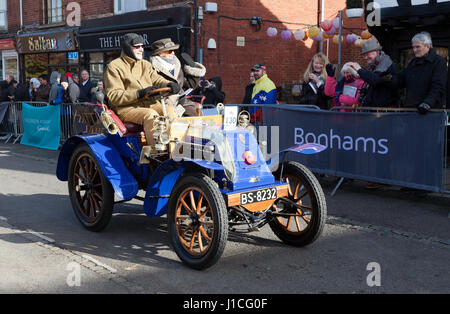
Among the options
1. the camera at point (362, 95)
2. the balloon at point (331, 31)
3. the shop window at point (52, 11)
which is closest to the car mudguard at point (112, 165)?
the camera at point (362, 95)

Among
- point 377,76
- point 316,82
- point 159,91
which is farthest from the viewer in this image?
point 316,82

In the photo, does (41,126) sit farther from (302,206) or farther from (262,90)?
(302,206)

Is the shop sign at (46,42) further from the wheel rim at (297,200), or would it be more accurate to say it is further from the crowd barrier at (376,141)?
the wheel rim at (297,200)

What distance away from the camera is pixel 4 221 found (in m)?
5.98

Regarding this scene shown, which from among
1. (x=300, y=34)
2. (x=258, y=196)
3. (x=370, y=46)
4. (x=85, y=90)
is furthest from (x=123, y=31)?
(x=258, y=196)

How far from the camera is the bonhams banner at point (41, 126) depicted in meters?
12.4

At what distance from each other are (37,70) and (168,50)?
17966 mm

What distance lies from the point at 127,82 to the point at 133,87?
0.09 m

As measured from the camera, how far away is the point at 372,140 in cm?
693

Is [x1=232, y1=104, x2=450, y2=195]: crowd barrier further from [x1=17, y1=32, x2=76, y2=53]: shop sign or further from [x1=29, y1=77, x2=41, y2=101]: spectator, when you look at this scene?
[x1=17, y1=32, x2=76, y2=53]: shop sign

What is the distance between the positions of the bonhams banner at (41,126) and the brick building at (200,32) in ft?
14.0

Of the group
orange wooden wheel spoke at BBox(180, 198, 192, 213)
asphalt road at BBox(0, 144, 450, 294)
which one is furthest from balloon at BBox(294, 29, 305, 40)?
orange wooden wheel spoke at BBox(180, 198, 192, 213)

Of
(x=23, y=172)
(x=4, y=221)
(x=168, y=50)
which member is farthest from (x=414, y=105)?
(x=23, y=172)

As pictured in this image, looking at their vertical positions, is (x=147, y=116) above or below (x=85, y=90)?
below
